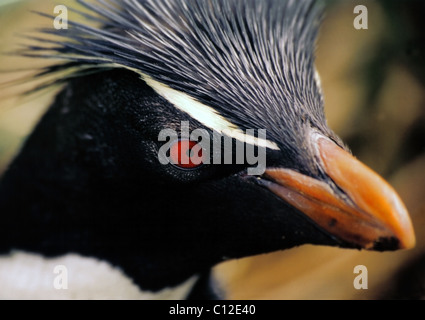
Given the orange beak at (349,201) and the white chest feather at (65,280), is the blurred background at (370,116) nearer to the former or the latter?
the white chest feather at (65,280)

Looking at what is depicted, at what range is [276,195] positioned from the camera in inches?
39.9

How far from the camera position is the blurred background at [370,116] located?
72.7 inches

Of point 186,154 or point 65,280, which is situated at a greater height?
point 186,154

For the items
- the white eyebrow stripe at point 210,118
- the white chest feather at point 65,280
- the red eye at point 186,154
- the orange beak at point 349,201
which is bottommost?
the white chest feather at point 65,280

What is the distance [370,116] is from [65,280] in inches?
48.4

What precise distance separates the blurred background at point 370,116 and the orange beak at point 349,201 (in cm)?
89

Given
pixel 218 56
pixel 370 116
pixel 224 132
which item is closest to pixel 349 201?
pixel 224 132

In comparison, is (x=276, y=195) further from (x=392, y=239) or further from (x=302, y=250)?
(x=302, y=250)

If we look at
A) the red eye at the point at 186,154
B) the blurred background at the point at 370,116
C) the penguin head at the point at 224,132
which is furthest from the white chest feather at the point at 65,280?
the blurred background at the point at 370,116

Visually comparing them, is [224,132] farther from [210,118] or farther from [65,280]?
[65,280]

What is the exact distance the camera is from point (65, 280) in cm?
123

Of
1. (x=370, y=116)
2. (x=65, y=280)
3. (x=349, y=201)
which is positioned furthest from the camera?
(x=370, y=116)

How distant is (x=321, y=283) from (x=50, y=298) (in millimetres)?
1067

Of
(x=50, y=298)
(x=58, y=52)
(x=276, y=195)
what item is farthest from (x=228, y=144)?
(x=50, y=298)
